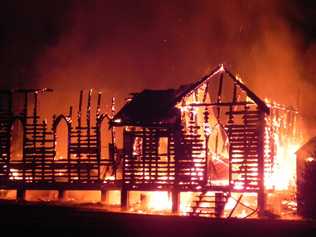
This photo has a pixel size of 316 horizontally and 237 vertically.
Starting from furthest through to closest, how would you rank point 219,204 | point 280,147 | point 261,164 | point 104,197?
point 104,197
point 280,147
point 219,204
point 261,164

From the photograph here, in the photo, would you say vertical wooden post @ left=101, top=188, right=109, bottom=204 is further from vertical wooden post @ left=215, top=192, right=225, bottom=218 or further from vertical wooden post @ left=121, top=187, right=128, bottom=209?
vertical wooden post @ left=215, top=192, right=225, bottom=218

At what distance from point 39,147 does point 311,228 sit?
59.3ft

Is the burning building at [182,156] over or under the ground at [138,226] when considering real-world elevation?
over

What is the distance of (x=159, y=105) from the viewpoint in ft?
99.1

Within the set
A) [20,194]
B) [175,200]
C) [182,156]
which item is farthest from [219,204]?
[20,194]

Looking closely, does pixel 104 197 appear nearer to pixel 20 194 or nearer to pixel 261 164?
pixel 20 194

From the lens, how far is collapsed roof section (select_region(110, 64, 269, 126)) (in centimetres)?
2802

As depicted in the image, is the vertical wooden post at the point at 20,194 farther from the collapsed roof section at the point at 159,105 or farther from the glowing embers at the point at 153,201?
the collapsed roof section at the point at 159,105

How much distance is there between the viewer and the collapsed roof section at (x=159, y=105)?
28.0 m

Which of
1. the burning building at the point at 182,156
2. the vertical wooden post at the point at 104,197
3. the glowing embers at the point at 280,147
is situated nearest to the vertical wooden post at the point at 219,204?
the burning building at the point at 182,156

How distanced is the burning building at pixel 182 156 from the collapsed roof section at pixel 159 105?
46 mm

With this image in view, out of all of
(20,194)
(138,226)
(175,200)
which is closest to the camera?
(138,226)

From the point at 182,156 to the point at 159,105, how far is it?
9.91ft

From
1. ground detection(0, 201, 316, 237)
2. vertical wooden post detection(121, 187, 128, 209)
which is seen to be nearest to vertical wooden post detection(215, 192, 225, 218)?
vertical wooden post detection(121, 187, 128, 209)
